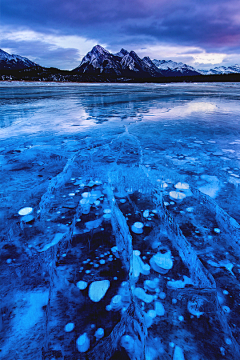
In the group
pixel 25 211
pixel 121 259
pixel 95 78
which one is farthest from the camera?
pixel 95 78

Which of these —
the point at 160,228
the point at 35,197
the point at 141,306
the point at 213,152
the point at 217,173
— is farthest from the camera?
the point at 213,152

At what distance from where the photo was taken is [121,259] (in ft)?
5.33

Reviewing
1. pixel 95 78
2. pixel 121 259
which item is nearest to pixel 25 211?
pixel 121 259

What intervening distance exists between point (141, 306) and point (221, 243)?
97cm

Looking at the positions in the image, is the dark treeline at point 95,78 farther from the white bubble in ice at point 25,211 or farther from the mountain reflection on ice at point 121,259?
the white bubble in ice at point 25,211

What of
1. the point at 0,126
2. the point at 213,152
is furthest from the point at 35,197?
the point at 0,126

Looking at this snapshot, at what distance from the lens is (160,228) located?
197cm

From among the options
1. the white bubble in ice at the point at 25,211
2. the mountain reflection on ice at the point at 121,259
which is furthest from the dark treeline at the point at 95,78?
the white bubble in ice at the point at 25,211

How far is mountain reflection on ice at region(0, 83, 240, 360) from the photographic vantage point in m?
1.14

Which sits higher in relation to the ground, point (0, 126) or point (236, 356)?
point (0, 126)

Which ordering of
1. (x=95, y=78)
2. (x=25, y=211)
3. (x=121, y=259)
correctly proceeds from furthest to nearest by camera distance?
1. (x=95, y=78)
2. (x=25, y=211)
3. (x=121, y=259)

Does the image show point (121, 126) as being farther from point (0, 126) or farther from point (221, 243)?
point (221, 243)

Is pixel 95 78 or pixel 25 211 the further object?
pixel 95 78

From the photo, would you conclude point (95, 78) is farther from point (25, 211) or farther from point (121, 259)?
point (121, 259)
